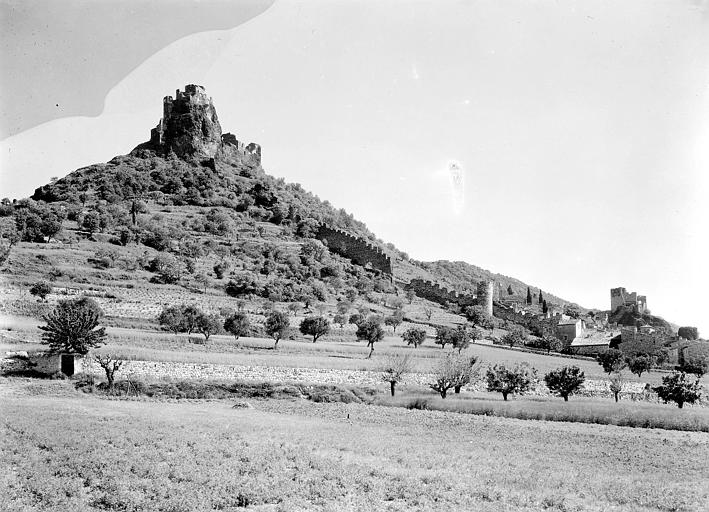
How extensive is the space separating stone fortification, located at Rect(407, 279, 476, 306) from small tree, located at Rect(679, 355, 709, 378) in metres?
40.5

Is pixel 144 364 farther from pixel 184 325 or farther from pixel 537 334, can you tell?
pixel 537 334

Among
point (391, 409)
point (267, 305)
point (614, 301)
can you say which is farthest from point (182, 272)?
point (614, 301)

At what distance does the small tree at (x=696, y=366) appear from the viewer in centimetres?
5266

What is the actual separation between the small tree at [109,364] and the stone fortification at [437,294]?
6771 cm

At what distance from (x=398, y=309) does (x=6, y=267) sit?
43.2 m

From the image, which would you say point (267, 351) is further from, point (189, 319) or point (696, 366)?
point (696, 366)

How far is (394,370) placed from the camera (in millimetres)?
39562

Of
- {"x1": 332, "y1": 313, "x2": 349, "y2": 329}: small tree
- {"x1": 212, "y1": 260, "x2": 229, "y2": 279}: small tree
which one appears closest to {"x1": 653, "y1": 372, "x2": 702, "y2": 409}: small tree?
{"x1": 332, "y1": 313, "x2": 349, "y2": 329}: small tree

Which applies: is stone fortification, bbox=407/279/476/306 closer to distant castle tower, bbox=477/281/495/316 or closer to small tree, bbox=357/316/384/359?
distant castle tower, bbox=477/281/495/316

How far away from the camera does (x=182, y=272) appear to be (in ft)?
219

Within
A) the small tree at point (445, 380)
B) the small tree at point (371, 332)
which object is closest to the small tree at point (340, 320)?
the small tree at point (371, 332)

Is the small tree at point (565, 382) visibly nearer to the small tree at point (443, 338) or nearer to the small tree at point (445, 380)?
the small tree at point (445, 380)

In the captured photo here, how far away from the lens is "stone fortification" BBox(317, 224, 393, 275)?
3902 inches

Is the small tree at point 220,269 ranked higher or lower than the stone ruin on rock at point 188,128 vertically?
lower
